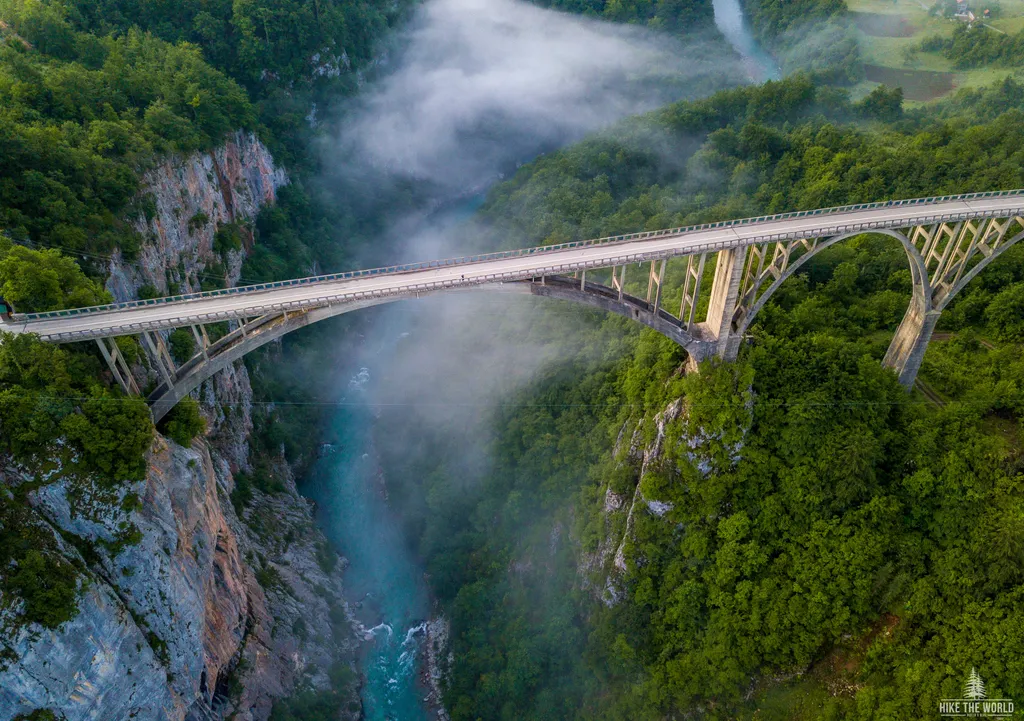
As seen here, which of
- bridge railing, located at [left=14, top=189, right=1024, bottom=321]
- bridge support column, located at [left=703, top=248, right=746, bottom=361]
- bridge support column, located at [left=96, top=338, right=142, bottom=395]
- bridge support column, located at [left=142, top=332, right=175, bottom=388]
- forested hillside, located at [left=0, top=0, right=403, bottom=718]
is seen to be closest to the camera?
forested hillside, located at [left=0, top=0, right=403, bottom=718]

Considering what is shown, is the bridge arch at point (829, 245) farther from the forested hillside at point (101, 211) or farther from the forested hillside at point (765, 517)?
the forested hillside at point (101, 211)

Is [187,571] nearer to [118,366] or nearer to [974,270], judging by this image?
[118,366]

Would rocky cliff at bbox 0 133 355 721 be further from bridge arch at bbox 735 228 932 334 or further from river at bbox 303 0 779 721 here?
bridge arch at bbox 735 228 932 334

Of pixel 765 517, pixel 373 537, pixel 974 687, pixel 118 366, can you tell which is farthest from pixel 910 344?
pixel 118 366

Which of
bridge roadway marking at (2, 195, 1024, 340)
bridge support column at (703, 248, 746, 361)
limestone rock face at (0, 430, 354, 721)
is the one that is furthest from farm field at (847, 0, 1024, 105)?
limestone rock face at (0, 430, 354, 721)

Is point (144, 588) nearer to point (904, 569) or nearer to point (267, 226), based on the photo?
point (904, 569)

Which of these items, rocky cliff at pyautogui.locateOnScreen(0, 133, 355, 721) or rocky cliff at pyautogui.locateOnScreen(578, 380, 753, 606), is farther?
rocky cliff at pyautogui.locateOnScreen(578, 380, 753, 606)

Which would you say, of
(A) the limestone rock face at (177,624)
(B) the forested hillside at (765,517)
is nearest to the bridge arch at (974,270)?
(B) the forested hillside at (765,517)
